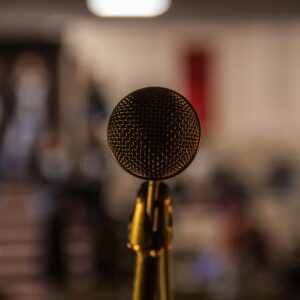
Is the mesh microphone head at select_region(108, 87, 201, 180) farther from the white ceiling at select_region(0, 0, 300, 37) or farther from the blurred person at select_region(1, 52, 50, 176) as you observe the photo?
the blurred person at select_region(1, 52, 50, 176)

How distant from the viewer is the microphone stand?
848 mm

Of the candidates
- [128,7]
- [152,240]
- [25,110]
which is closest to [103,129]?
[25,110]

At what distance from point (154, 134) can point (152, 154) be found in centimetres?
2

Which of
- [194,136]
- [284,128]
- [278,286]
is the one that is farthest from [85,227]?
[194,136]

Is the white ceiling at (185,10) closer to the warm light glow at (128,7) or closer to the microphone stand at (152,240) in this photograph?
the warm light glow at (128,7)

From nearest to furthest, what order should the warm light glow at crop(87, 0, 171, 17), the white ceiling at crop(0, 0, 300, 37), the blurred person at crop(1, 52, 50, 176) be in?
1. the warm light glow at crop(87, 0, 171, 17)
2. the white ceiling at crop(0, 0, 300, 37)
3. the blurred person at crop(1, 52, 50, 176)

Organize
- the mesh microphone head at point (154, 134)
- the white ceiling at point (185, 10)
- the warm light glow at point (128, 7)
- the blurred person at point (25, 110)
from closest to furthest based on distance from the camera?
the mesh microphone head at point (154, 134) → the warm light glow at point (128, 7) → the white ceiling at point (185, 10) → the blurred person at point (25, 110)

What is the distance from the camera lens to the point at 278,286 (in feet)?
20.0

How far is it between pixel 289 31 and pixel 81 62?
10.2 ft

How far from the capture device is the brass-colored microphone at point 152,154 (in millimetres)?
807

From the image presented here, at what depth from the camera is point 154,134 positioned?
805 mm

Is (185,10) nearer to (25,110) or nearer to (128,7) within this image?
(128,7)

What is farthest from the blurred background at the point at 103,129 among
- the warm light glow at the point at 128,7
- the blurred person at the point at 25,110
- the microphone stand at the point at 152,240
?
the microphone stand at the point at 152,240

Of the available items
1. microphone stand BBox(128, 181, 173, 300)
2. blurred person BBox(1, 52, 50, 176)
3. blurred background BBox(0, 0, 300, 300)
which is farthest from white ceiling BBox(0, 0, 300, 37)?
microphone stand BBox(128, 181, 173, 300)
